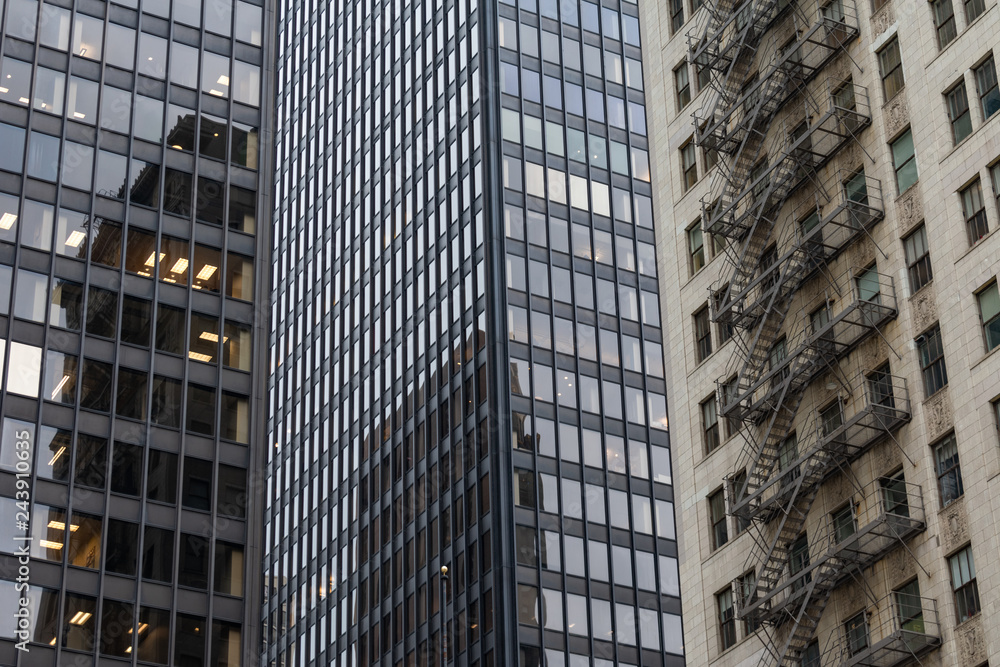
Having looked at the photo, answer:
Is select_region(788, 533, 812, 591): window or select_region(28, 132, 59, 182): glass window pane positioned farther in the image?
select_region(28, 132, 59, 182): glass window pane

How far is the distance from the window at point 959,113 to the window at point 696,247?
14.6 m

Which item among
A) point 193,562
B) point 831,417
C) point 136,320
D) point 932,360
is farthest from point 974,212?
point 136,320

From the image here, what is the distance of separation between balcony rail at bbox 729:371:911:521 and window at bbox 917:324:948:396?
95 cm

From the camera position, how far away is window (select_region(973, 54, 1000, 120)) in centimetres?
4497

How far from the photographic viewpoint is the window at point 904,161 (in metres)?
48.7

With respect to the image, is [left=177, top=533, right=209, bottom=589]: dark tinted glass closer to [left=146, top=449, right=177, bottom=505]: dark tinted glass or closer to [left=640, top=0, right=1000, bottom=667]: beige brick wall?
[left=146, top=449, right=177, bottom=505]: dark tinted glass

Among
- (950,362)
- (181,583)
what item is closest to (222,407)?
(181,583)

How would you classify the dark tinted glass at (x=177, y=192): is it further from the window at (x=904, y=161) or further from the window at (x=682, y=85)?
the window at (x=904, y=161)

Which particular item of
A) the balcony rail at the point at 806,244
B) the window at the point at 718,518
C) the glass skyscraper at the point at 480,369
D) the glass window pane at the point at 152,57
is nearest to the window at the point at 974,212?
the balcony rail at the point at 806,244

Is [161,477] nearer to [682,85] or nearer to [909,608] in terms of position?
[909,608]

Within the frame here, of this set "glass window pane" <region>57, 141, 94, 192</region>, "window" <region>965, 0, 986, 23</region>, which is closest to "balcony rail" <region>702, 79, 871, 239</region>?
"window" <region>965, 0, 986, 23</region>

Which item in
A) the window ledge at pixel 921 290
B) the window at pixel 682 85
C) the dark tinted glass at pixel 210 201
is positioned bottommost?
the window ledge at pixel 921 290

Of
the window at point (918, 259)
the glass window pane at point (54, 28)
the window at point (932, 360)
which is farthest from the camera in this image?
the glass window pane at point (54, 28)

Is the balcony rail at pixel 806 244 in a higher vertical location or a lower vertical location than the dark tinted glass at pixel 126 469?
higher
